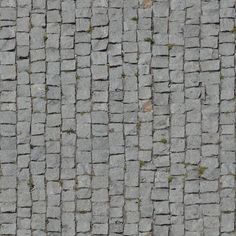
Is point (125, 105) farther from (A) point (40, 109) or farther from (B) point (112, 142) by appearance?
(A) point (40, 109)

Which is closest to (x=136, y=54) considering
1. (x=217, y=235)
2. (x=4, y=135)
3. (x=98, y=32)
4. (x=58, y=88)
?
(x=98, y=32)

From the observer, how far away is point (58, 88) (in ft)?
28.2

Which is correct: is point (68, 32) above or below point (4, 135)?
above

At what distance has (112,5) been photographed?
8609 mm

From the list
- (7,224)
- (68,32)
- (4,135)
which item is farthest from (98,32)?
(7,224)

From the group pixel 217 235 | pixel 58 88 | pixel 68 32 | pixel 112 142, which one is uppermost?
pixel 68 32

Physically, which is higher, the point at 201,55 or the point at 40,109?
the point at 201,55

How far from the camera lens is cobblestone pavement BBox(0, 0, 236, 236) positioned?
8.48m

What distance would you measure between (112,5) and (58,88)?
4.27 feet

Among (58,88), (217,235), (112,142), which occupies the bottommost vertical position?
(217,235)

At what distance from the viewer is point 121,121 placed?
336 inches

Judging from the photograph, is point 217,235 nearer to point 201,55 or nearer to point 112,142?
point 112,142

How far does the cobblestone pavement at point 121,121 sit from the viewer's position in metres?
8.48

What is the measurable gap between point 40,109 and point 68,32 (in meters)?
1.08
